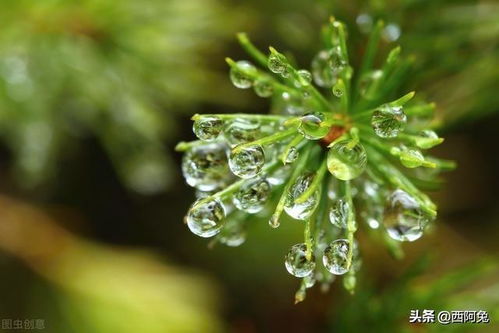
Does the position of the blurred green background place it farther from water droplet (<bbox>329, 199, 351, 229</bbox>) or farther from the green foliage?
water droplet (<bbox>329, 199, 351, 229</bbox>)

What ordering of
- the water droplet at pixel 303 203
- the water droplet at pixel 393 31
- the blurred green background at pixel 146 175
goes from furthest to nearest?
the blurred green background at pixel 146 175
the water droplet at pixel 393 31
the water droplet at pixel 303 203

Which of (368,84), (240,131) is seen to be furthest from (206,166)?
(368,84)

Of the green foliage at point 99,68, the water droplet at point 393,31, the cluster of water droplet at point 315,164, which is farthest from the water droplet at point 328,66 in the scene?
the green foliage at point 99,68

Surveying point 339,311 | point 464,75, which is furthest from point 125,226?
point 464,75

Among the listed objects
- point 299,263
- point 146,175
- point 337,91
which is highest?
point 146,175

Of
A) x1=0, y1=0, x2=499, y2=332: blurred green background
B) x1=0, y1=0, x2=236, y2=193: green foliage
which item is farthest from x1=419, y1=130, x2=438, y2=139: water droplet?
x1=0, y1=0, x2=236, y2=193: green foliage

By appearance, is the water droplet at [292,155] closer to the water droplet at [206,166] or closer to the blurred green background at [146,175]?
the water droplet at [206,166]

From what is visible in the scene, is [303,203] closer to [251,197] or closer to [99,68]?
[251,197]
